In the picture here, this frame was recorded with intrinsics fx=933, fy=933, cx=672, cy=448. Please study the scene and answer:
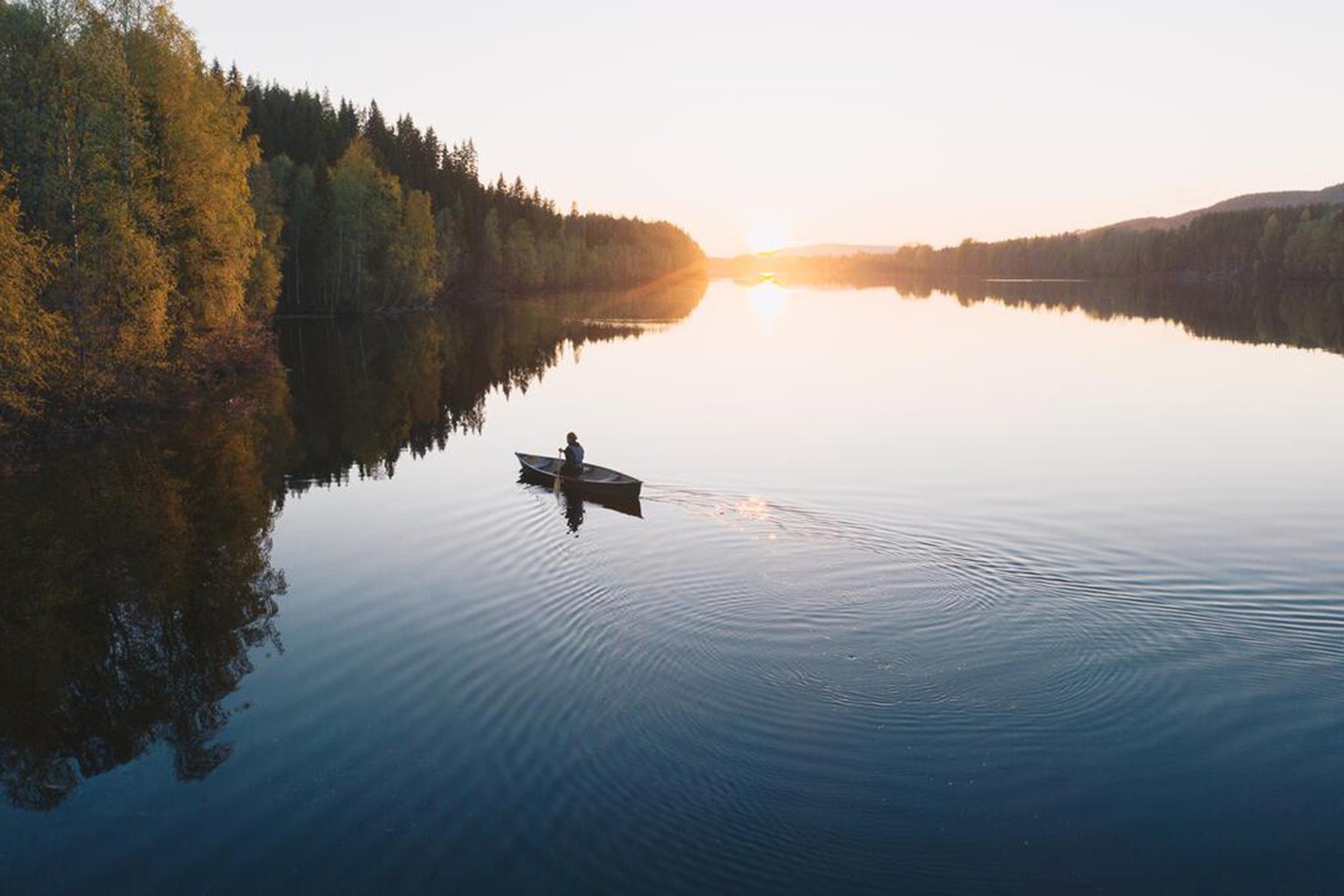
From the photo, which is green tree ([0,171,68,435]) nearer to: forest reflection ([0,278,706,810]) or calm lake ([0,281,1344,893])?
forest reflection ([0,278,706,810])

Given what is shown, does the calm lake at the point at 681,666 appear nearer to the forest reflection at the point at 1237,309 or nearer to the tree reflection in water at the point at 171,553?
the tree reflection in water at the point at 171,553

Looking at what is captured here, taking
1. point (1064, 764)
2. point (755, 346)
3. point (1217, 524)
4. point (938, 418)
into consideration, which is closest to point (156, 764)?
point (1064, 764)

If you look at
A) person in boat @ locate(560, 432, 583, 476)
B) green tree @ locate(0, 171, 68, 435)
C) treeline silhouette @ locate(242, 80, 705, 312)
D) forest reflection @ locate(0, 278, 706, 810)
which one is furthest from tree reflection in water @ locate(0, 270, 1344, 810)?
treeline silhouette @ locate(242, 80, 705, 312)

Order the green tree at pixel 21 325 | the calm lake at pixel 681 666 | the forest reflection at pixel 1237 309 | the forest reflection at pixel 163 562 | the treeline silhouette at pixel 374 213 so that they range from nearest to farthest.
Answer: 1. the calm lake at pixel 681 666
2. the forest reflection at pixel 163 562
3. the green tree at pixel 21 325
4. the forest reflection at pixel 1237 309
5. the treeline silhouette at pixel 374 213

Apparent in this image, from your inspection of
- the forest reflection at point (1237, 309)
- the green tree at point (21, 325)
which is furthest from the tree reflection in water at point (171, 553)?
the forest reflection at point (1237, 309)

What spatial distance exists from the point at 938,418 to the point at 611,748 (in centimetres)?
3798

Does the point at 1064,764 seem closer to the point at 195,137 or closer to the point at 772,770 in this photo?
the point at 772,770

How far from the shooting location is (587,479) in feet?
108

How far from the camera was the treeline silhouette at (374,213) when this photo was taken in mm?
105125

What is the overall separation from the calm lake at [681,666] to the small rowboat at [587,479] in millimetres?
1071

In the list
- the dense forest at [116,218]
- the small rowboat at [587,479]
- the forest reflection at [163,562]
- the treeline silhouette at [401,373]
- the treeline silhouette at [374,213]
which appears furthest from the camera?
the treeline silhouette at [374,213]

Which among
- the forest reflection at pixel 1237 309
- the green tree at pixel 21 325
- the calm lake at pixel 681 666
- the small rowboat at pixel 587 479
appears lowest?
the calm lake at pixel 681 666

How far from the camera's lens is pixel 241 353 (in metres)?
59.7

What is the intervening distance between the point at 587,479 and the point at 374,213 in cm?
8504
